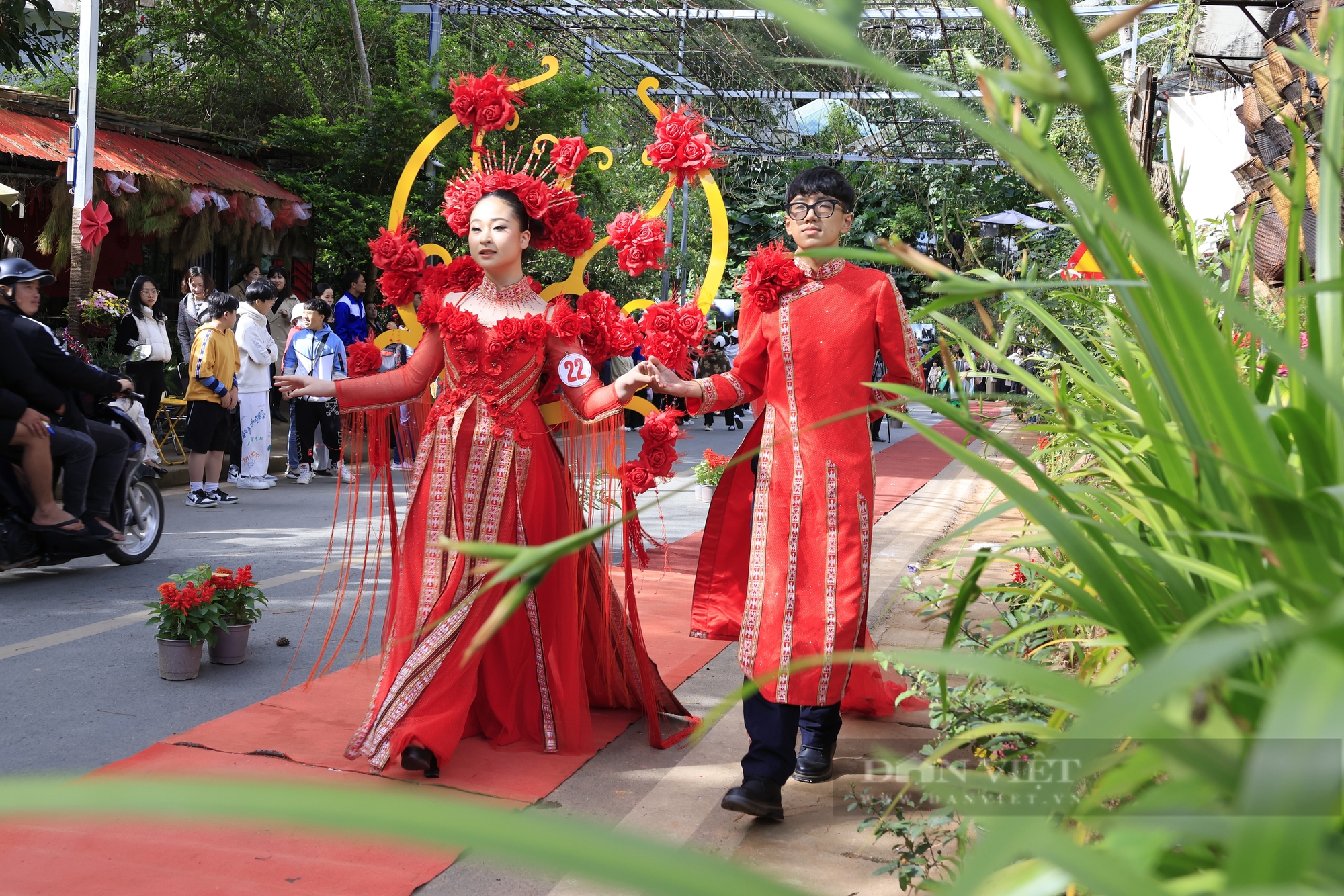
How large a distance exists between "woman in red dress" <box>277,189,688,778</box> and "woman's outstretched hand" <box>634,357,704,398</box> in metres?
0.21

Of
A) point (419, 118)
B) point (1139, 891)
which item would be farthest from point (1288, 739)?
point (419, 118)

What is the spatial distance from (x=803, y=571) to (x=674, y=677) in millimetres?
1389

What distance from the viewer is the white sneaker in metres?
8.95

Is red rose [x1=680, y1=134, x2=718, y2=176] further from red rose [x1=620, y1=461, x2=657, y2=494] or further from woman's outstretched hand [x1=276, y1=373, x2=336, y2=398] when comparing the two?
woman's outstretched hand [x1=276, y1=373, x2=336, y2=398]

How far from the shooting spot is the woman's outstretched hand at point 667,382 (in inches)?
118

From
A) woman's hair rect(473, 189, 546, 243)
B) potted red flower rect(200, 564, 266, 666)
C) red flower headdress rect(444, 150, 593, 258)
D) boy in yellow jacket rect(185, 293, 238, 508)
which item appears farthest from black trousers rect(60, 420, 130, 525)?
woman's hair rect(473, 189, 546, 243)

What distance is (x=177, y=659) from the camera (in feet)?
13.5

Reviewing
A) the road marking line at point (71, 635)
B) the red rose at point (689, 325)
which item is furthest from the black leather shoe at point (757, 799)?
the road marking line at point (71, 635)

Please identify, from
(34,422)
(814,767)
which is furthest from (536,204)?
(34,422)

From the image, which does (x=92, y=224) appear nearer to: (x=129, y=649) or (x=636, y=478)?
(x=129, y=649)

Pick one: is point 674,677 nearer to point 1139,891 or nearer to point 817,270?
point 817,270

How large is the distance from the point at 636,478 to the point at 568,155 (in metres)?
1.05

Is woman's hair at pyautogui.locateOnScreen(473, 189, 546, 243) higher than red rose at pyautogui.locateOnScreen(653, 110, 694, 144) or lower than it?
lower

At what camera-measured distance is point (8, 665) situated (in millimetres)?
4125
